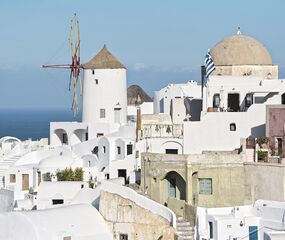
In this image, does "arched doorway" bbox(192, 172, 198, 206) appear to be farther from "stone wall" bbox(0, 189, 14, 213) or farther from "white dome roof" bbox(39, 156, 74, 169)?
"stone wall" bbox(0, 189, 14, 213)

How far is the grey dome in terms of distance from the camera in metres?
46.2

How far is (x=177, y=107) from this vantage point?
45.8 meters

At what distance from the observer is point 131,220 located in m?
36.4

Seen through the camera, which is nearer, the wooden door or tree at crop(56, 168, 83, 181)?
tree at crop(56, 168, 83, 181)

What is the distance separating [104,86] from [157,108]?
189 inches

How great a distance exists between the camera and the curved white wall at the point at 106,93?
48969mm

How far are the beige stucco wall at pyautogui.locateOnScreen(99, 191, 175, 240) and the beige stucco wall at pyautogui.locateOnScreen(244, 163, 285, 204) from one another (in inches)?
142

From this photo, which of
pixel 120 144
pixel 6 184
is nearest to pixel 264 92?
pixel 120 144

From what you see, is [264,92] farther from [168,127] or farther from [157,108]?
[157,108]

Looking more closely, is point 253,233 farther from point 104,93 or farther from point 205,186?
point 104,93

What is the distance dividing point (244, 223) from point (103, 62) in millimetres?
16754

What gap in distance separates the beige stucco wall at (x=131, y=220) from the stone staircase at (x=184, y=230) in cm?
34

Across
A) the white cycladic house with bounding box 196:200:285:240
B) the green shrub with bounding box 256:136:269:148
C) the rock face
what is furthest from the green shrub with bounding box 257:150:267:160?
the rock face

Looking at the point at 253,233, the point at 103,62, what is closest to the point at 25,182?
the point at 103,62
